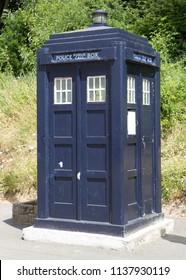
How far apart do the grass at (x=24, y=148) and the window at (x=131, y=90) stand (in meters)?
2.48

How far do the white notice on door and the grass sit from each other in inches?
92.2

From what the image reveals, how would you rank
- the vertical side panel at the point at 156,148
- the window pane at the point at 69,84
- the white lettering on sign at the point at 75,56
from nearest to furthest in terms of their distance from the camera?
the white lettering on sign at the point at 75,56 → the window pane at the point at 69,84 → the vertical side panel at the point at 156,148

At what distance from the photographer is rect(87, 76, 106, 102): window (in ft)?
21.6

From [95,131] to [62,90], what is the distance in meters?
0.72

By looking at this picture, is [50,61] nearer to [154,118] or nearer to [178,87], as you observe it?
[154,118]

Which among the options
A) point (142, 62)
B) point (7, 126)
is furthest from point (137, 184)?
point (7, 126)

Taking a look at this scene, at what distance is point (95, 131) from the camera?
21.7 ft

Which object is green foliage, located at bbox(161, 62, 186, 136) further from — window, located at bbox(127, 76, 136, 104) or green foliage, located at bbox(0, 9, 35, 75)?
green foliage, located at bbox(0, 9, 35, 75)

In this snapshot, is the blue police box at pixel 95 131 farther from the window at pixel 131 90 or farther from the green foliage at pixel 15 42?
the green foliage at pixel 15 42

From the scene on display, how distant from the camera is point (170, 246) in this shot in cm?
670

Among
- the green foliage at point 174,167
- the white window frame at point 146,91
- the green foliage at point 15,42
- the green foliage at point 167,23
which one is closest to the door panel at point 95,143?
the white window frame at point 146,91

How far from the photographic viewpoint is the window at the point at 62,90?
6.80 m

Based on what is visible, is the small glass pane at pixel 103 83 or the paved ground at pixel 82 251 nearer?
the paved ground at pixel 82 251

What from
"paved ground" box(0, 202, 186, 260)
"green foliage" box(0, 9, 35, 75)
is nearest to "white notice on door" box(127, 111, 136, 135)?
"paved ground" box(0, 202, 186, 260)
